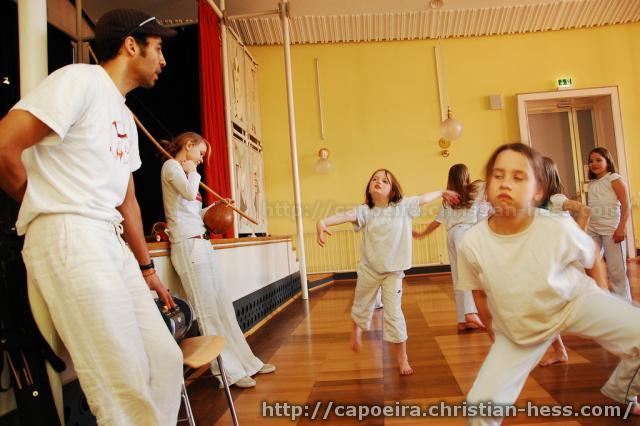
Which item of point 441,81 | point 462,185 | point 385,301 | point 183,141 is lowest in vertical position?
point 385,301

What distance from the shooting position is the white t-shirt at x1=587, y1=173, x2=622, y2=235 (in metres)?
3.66

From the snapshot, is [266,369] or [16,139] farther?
[266,369]

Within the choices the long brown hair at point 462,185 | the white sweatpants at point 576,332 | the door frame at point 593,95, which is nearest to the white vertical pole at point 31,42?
the white sweatpants at point 576,332

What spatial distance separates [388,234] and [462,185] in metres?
1.12

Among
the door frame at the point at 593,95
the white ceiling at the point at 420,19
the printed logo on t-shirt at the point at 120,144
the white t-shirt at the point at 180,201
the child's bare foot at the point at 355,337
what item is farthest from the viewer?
the door frame at the point at 593,95

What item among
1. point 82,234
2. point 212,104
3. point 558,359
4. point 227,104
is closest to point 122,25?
point 82,234

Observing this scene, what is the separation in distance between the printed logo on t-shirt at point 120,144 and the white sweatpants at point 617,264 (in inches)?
142

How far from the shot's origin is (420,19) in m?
8.22

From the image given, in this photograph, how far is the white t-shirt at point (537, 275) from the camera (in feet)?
4.97

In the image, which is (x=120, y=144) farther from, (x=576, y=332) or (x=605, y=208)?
(x=605, y=208)

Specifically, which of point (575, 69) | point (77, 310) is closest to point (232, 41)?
point (575, 69)

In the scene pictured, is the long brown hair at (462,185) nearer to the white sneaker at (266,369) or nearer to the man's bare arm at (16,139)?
the white sneaker at (266,369)

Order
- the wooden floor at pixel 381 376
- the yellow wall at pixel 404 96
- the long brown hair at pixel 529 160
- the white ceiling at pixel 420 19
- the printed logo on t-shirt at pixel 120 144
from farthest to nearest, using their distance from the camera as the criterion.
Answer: the yellow wall at pixel 404 96 < the white ceiling at pixel 420 19 < the wooden floor at pixel 381 376 < the long brown hair at pixel 529 160 < the printed logo on t-shirt at pixel 120 144

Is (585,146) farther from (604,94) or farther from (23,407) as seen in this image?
(23,407)
